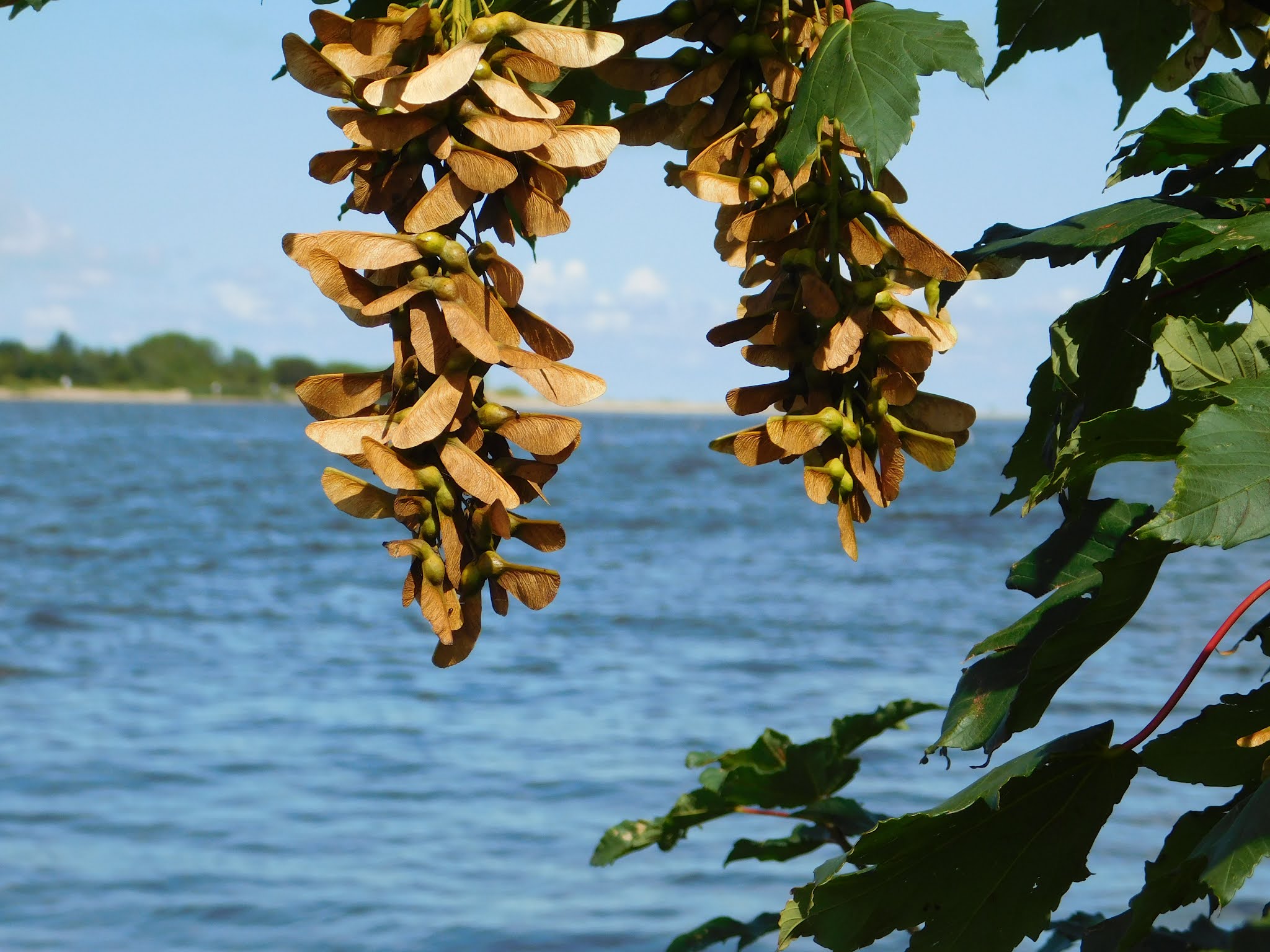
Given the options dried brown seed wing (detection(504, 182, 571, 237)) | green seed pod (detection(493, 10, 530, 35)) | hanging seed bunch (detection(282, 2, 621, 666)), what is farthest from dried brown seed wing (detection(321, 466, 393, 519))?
green seed pod (detection(493, 10, 530, 35))

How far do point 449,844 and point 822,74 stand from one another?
5.90 meters

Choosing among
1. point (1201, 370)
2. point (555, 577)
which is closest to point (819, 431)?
point (555, 577)

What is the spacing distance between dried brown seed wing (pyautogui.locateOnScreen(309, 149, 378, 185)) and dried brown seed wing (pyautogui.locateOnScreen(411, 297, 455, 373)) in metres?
0.12

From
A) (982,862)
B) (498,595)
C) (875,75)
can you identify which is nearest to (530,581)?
(498,595)

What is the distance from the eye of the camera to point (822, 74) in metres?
0.93

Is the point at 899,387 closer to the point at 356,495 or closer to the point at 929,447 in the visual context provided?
the point at 929,447

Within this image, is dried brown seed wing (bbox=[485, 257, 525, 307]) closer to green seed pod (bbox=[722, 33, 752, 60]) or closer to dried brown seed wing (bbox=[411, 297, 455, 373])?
dried brown seed wing (bbox=[411, 297, 455, 373])

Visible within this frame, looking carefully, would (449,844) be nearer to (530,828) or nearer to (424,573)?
(530,828)

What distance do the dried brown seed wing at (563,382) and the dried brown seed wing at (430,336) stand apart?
0.16 ft

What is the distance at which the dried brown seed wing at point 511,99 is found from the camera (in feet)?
2.63

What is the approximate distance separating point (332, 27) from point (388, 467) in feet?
1.02

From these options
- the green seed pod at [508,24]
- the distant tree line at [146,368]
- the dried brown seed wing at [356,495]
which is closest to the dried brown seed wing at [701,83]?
the green seed pod at [508,24]

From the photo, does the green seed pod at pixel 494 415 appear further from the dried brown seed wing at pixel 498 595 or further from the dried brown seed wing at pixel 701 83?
the dried brown seed wing at pixel 701 83

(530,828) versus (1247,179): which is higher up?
(1247,179)
